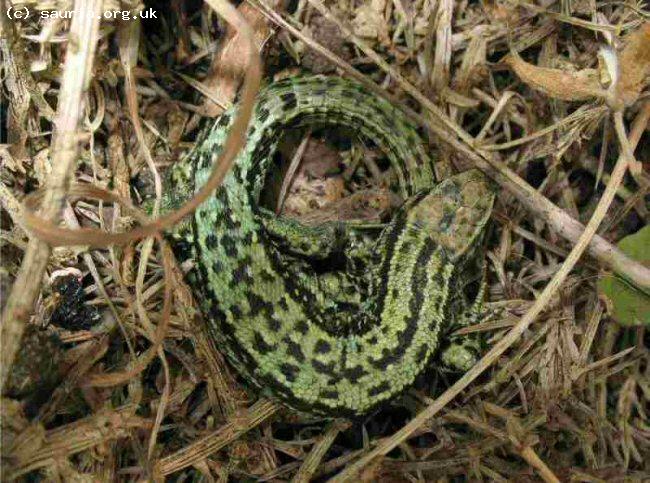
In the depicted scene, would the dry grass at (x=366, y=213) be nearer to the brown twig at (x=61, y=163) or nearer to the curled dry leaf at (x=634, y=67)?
the curled dry leaf at (x=634, y=67)

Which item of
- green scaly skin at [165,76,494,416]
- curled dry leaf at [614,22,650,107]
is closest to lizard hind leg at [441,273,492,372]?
green scaly skin at [165,76,494,416]

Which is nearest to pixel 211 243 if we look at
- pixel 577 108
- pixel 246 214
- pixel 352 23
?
pixel 246 214

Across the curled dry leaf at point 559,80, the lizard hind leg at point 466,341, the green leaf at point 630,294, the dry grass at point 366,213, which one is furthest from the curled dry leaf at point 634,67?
the lizard hind leg at point 466,341

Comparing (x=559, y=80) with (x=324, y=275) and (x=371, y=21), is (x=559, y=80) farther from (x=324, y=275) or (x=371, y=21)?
(x=324, y=275)

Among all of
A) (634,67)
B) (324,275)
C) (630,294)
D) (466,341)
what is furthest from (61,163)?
(630,294)

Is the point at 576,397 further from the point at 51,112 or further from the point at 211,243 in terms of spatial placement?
the point at 51,112

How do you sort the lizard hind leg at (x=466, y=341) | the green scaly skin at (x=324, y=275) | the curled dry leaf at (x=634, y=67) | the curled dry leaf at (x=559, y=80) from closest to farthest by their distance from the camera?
the curled dry leaf at (x=634, y=67), the curled dry leaf at (x=559, y=80), the green scaly skin at (x=324, y=275), the lizard hind leg at (x=466, y=341)
